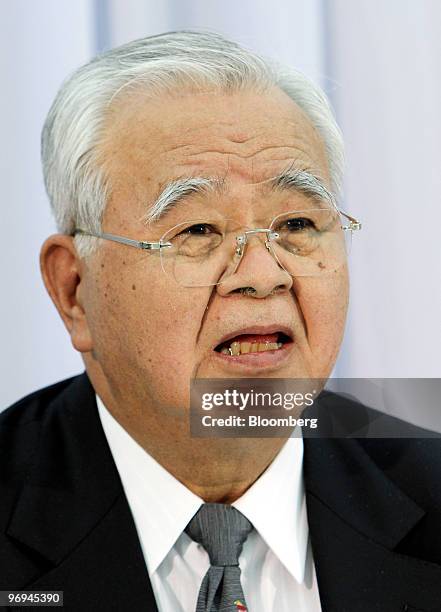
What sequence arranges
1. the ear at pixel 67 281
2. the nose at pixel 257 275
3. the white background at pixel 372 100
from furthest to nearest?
1. the white background at pixel 372 100
2. the ear at pixel 67 281
3. the nose at pixel 257 275

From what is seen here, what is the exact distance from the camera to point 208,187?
0.98 meters

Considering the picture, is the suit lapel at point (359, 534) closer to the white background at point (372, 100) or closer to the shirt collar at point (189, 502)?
the shirt collar at point (189, 502)

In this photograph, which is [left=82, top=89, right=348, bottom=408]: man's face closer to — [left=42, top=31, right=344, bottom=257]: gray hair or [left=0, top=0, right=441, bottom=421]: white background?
[left=42, top=31, right=344, bottom=257]: gray hair

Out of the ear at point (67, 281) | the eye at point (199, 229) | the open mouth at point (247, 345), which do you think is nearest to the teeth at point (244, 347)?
the open mouth at point (247, 345)

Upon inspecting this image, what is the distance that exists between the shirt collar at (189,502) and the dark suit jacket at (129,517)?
2 centimetres

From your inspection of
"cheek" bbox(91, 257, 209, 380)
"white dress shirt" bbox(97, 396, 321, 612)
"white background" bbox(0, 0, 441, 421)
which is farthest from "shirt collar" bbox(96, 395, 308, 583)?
"white background" bbox(0, 0, 441, 421)

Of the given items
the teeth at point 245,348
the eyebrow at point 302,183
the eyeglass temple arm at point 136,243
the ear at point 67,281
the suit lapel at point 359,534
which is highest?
the eyebrow at point 302,183

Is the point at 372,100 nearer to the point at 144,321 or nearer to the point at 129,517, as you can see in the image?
the point at 144,321

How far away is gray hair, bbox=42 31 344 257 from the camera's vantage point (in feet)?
3.38

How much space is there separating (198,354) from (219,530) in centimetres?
22

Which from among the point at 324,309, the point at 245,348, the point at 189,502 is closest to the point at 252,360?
the point at 245,348

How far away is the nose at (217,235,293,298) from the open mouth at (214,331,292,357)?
0.15 ft

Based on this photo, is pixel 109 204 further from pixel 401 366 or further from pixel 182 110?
pixel 401 366

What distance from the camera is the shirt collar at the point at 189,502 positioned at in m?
1.03
